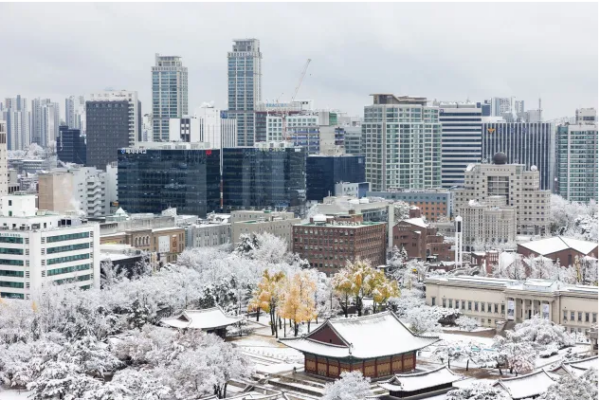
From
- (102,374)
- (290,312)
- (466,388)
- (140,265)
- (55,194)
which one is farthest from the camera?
(55,194)

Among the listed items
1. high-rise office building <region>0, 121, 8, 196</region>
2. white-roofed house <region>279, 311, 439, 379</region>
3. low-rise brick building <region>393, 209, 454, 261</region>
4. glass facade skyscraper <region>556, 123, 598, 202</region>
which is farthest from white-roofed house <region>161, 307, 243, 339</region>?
glass facade skyscraper <region>556, 123, 598, 202</region>

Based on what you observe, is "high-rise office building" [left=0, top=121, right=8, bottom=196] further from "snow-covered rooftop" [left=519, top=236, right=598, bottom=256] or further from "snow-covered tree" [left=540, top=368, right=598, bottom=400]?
"snow-covered tree" [left=540, top=368, right=598, bottom=400]

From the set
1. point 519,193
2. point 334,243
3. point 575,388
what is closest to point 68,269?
point 334,243

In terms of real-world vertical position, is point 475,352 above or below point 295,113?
below

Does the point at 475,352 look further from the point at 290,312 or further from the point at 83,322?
the point at 83,322

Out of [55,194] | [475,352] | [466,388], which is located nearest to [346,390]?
[466,388]

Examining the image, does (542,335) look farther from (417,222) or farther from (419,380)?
(417,222)

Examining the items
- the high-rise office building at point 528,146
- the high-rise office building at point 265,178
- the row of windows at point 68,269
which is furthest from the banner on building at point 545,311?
the high-rise office building at point 528,146

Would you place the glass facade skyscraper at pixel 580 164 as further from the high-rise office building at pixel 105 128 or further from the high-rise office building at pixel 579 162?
the high-rise office building at pixel 105 128
